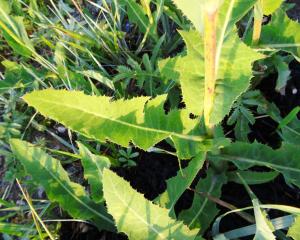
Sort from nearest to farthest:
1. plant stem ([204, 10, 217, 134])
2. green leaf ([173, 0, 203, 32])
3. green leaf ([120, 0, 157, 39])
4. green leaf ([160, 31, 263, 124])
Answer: plant stem ([204, 10, 217, 134]), green leaf ([173, 0, 203, 32]), green leaf ([160, 31, 263, 124]), green leaf ([120, 0, 157, 39])

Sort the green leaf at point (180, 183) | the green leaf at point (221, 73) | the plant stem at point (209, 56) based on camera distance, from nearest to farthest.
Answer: the plant stem at point (209, 56), the green leaf at point (221, 73), the green leaf at point (180, 183)

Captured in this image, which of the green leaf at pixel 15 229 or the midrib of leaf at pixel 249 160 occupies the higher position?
the midrib of leaf at pixel 249 160

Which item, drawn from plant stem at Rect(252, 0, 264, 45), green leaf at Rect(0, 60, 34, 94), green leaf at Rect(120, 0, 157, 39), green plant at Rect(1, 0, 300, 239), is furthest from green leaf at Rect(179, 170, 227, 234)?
green leaf at Rect(0, 60, 34, 94)

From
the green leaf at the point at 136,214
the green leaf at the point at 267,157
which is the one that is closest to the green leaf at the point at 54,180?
the green leaf at the point at 136,214

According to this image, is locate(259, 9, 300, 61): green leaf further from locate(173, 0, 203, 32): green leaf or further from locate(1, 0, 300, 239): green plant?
locate(173, 0, 203, 32): green leaf

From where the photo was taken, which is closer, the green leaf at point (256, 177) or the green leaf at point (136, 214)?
the green leaf at point (136, 214)

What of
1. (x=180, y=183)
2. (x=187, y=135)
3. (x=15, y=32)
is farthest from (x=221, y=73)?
(x=15, y=32)

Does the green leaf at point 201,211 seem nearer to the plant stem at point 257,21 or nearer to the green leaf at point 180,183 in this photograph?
the green leaf at point 180,183
